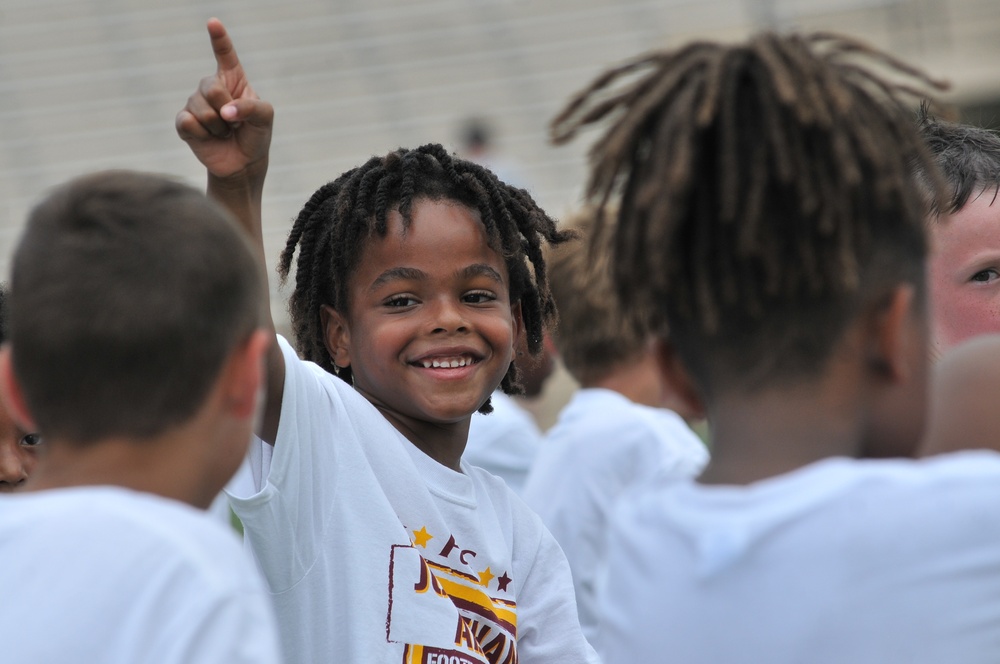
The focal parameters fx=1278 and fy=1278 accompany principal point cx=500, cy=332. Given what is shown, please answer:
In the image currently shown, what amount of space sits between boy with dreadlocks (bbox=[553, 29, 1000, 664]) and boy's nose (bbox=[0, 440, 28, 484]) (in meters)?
1.92

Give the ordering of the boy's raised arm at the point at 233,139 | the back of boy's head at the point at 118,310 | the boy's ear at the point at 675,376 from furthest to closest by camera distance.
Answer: the boy's raised arm at the point at 233,139, the boy's ear at the point at 675,376, the back of boy's head at the point at 118,310

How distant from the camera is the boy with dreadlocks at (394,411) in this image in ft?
8.20

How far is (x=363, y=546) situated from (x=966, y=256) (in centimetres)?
149

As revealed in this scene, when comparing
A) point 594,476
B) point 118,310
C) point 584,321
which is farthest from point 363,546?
point 584,321

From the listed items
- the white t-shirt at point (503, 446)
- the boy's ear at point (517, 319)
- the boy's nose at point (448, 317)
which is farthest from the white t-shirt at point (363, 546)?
the white t-shirt at point (503, 446)

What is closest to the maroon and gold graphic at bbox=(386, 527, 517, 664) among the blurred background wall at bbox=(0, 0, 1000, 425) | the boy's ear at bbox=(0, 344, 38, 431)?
the boy's ear at bbox=(0, 344, 38, 431)

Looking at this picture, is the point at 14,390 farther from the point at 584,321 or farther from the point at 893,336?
the point at 584,321

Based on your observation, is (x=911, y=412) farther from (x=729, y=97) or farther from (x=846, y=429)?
(x=729, y=97)

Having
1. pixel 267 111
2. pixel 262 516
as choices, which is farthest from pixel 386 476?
pixel 267 111

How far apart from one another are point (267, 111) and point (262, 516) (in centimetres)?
79

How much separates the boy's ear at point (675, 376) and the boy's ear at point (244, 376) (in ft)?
1.74

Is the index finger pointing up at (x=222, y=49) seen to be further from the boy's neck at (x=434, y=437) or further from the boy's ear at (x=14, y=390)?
the boy's ear at (x=14, y=390)

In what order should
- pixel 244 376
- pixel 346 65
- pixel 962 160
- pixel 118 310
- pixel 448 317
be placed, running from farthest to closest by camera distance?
pixel 346 65 → pixel 962 160 → pixel 448 317 → pixel 244 376 → pixel 118 310

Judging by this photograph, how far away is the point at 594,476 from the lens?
4070 mm
